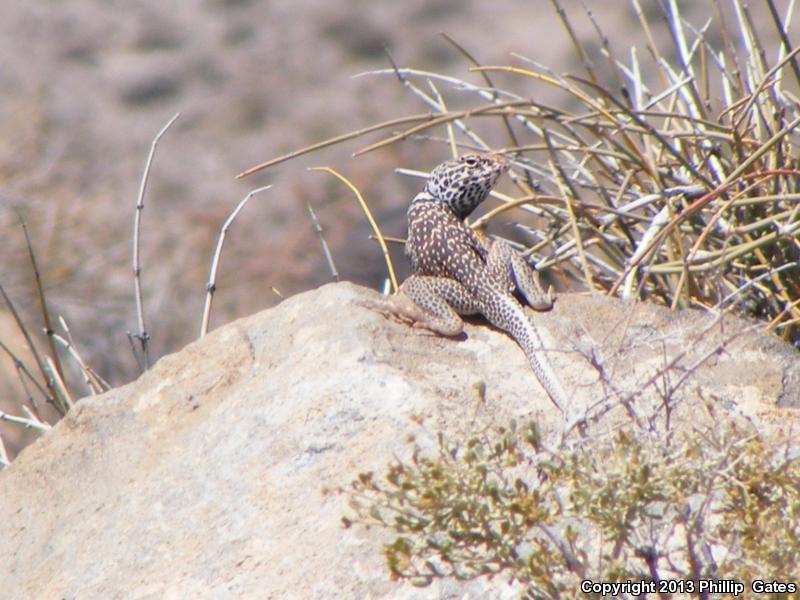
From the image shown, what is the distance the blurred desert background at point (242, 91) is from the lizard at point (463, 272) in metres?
4.74

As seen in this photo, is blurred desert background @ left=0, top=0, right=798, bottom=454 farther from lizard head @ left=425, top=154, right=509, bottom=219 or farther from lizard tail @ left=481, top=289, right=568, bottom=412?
lizard tail @ left=481, top=289, right=568, bottom=412

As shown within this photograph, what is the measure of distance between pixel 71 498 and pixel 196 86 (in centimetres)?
854

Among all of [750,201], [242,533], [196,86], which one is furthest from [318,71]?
[242,533]

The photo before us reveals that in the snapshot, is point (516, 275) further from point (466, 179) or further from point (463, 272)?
point (466, 179)

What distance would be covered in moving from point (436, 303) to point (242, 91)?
26.9 ft

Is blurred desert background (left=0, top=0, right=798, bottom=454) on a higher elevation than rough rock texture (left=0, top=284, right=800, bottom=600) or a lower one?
lower

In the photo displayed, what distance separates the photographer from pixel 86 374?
4.48 meters

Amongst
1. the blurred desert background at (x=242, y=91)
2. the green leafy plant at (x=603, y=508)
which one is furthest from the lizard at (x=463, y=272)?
the blurred desert background at (x=242, y=91)

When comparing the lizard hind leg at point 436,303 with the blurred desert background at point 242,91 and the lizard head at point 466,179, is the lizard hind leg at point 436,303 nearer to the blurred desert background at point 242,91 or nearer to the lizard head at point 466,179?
the lizard head at point 466,179

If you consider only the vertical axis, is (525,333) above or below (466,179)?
below

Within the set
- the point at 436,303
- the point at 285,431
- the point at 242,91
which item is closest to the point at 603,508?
the point at 285,431

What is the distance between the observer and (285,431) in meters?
3.32

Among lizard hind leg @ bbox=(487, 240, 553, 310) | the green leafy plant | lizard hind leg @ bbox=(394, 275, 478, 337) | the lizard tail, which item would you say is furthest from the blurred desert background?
the green leafy plant

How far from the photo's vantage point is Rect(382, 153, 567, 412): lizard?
3.77 meters
